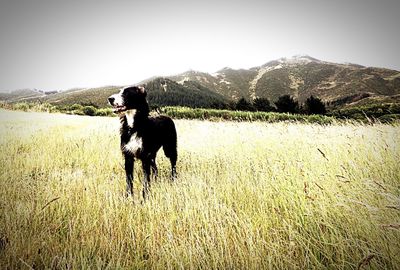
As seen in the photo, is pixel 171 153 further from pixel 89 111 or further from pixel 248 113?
pixel 89 111

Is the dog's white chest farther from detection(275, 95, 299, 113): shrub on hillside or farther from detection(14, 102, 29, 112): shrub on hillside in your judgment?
detection(275, 95, 299, 113): shrub on hillside

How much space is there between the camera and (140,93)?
13.0 ft

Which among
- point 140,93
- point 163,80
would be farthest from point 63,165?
point 163,80

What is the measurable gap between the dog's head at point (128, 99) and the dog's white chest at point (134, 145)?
1.59 feet

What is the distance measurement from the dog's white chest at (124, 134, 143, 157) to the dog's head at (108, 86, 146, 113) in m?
0.48

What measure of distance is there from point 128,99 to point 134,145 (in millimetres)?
749

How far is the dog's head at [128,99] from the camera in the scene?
3.67 meters

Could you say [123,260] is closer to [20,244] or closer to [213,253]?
[213,253]

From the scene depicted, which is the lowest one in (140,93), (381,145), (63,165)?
(63,165)

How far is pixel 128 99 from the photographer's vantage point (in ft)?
12.5

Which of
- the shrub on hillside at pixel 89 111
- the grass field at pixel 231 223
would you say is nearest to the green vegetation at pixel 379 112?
the grass field at pixel 231 223

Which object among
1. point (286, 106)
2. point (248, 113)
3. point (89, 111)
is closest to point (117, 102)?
point (248, 113)

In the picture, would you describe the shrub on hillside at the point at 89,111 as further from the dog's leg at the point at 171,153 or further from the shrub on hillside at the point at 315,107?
the shrub on hillside at the point at 315,107

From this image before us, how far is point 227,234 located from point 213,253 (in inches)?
13.5
